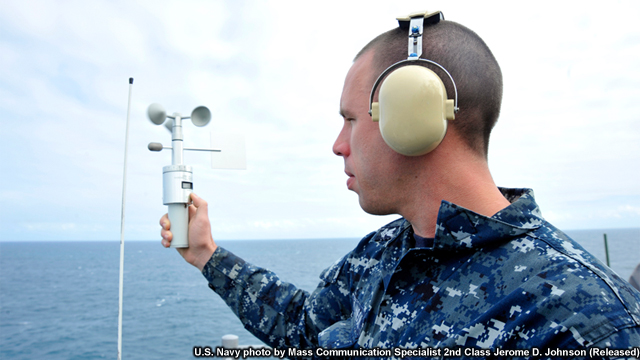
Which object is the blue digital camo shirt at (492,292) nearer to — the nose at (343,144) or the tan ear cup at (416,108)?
the tan ear cup at (416,108)

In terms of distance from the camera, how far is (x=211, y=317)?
43.8 meters

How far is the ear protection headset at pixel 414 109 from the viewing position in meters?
1.21

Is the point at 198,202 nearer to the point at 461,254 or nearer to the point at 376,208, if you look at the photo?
the point at 376,208

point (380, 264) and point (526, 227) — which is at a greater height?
point (526, 227)

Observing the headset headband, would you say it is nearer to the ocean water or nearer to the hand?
the hand

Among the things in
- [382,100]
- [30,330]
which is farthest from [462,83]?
[30,330]

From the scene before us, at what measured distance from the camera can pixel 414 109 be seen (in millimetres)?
1221

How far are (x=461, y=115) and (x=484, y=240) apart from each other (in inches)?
16.7

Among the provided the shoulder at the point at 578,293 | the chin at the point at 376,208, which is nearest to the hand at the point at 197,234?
the chin at the point at 376,208

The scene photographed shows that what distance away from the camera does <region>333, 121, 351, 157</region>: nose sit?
1613 millimetres

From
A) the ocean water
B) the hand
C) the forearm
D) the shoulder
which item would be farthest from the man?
the ocean water

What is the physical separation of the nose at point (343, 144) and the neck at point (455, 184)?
33 centimetres

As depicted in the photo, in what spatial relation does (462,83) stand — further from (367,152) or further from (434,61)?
(367,152)

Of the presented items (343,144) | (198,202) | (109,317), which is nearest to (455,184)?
(343,144)
